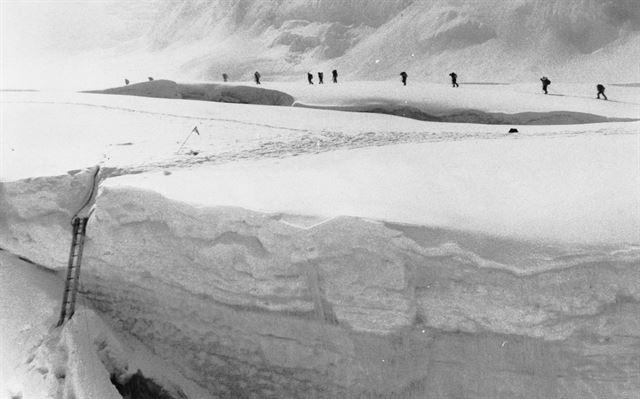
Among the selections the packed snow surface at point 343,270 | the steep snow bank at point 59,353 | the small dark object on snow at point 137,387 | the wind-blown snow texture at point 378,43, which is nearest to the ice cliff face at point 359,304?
the packed snow surface at point 343,270

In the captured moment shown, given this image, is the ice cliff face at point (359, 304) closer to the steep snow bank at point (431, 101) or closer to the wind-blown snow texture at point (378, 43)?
the steep snow bank at point (431, 101)

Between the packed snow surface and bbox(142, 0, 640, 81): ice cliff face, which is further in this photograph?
bbox(142, 0, 640, 81): ice cliff face

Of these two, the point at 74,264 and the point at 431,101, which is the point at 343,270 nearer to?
the point at 74,264

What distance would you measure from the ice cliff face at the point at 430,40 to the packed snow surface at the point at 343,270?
15.3m

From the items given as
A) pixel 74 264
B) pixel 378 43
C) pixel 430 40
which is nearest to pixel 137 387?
pixel 74 264

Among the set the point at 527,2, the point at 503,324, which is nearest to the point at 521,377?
the point at 503,324

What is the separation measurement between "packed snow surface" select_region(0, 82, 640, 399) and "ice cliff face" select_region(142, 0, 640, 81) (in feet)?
50.1

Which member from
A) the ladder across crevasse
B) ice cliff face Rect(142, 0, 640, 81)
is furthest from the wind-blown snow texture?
the ladder across crevasse

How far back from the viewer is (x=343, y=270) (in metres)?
3.60

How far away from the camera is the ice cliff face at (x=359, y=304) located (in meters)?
3.29

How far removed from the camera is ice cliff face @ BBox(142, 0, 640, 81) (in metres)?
19.5

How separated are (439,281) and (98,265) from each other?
2.51 meters

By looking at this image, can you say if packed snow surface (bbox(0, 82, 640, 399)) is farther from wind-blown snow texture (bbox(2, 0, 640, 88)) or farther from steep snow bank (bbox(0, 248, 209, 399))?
wind-blown snow texture (bbox(2, 0, 640, 88))

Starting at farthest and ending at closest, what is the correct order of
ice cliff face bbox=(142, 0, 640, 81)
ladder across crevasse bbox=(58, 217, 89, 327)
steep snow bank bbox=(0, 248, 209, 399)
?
ice cliff face bbox=(142, 0, 640, 81) < ladder across crevasse bbox=(58, 217, 89, 327) < steep snow bank bbox=(0, 248, 209, 399)
